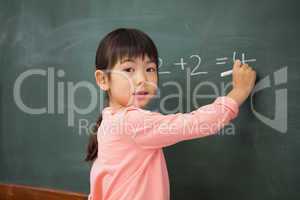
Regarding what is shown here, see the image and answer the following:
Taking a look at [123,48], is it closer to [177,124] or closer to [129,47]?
[129,47]

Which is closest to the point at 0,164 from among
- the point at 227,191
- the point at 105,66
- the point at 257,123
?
the point at 105,66

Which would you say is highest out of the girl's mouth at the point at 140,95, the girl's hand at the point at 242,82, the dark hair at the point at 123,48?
the dark hair at the point at 123,48

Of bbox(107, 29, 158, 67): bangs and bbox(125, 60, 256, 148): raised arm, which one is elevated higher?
bbox(107, 29, 158, 67): bangs

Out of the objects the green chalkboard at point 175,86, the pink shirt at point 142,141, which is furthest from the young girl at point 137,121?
the green chalkboard at point 175,86

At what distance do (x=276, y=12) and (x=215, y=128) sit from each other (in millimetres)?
440

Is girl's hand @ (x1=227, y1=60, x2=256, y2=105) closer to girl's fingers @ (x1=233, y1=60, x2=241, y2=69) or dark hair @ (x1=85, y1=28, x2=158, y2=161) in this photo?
girl's fingers @ (x1=233, y1=60, x2=241, y2=69)

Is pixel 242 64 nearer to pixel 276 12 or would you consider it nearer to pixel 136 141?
pixel 276 12

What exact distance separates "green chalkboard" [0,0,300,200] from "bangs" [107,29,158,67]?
0.22 metres

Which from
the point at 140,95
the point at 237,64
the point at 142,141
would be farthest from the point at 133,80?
the point at 237,64

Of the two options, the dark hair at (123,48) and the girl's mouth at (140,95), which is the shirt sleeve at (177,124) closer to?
the girl's mouth at (140,95)

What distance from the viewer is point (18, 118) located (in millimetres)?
1985

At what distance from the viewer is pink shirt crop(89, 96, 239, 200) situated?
113 centimetres

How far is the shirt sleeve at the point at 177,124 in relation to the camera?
1.12 m

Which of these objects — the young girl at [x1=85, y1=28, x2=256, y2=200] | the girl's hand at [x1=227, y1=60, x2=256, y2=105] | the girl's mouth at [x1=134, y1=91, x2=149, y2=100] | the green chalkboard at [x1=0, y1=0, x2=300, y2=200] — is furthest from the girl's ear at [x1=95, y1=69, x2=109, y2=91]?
the girl's hand at [x1=227, y1=60, x2=256, y2=105]
